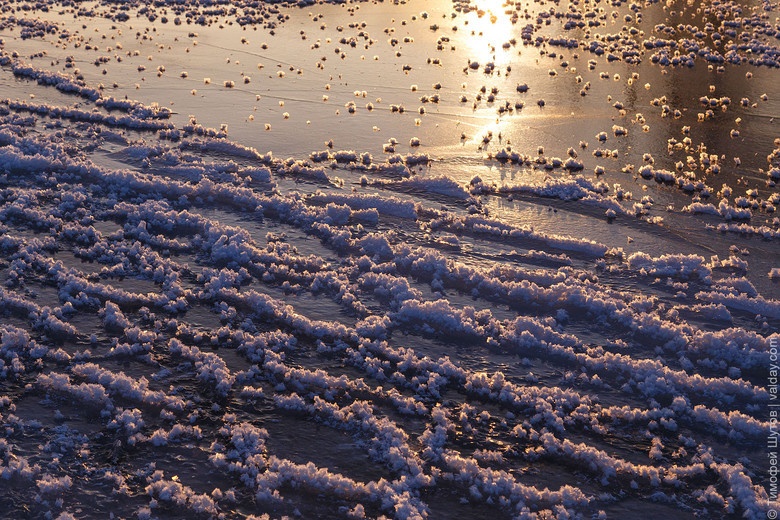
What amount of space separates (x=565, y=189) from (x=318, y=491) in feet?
25.6

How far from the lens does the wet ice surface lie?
304 inches

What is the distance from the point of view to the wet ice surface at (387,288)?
7.71 m

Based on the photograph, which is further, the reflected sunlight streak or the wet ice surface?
the reflected sunlight streak

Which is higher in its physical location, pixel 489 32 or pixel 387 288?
pixel 489 32

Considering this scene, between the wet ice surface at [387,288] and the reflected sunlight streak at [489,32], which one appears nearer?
the wet ice surface at [387,288]

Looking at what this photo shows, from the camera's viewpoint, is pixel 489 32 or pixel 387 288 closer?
pixel 387 288

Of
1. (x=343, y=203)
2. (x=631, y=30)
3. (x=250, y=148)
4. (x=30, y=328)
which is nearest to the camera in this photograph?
(x=30, y=328)

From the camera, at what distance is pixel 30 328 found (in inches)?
380

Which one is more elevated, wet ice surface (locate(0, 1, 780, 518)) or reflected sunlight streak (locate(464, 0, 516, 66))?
reflected sunlight streak (locate(464, 0, 516, 66))

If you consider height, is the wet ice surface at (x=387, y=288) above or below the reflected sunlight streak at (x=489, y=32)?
below

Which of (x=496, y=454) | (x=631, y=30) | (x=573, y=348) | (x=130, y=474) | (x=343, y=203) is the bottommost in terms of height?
(x=130, y=474)

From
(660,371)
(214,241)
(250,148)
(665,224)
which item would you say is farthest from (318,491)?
(250,148)

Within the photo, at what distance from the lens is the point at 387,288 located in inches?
419

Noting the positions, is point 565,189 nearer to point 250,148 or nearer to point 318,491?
point 250,148
